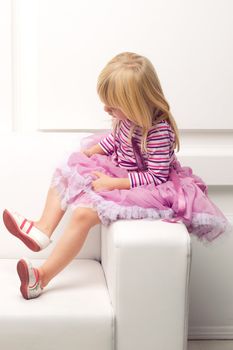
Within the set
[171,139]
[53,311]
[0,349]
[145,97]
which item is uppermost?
[145,97]

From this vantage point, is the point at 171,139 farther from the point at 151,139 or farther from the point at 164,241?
the point at 164,241

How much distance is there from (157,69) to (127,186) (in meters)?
0.64

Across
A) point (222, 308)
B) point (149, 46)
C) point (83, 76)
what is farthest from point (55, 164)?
point (222, 308)

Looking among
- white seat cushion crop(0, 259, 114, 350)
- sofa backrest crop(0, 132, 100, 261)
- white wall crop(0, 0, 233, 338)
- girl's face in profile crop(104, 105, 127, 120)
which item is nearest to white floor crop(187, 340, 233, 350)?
white wall crop(0, 0, 233, 338)

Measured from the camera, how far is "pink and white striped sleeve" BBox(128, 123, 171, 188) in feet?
6.16

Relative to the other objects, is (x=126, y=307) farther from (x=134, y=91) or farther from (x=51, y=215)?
(x=134, y=91)

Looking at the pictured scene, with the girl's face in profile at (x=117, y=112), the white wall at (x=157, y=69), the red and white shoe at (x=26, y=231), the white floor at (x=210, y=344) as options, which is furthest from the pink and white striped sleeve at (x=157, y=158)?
the white floor at (x=210, y=344)

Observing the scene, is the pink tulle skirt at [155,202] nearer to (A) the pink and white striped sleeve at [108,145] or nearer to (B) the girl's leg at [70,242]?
(B) the girl's leg at [70,242]

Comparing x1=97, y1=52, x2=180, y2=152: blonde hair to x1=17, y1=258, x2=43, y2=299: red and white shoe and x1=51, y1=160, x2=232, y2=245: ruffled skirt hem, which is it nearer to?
x1=51, y1=160, x2=232, y2=245: ruffled skirt hem

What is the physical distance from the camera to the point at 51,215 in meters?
2.00

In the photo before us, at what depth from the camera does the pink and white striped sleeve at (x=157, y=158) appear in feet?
6.16

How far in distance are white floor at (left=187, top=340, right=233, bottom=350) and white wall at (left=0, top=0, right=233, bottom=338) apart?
1.3 inches

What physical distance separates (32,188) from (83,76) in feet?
1.61

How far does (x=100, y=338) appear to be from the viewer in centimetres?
170
